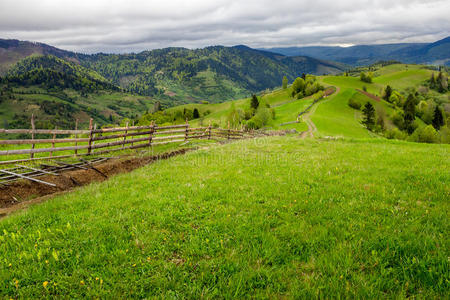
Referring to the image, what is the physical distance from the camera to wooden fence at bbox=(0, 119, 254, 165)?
12.2m

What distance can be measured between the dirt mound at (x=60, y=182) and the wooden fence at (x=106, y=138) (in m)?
1.84

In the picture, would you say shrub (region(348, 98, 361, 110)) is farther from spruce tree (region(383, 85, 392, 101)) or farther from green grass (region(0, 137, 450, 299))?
green grass (region(0, 137, 450, 299))

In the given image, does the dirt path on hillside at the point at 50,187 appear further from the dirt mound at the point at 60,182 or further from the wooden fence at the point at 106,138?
the wooden fence at the point at 106,138

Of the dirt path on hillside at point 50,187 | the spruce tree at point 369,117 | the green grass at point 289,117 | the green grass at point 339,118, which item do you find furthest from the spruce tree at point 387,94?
the dirt path on hillside at point 50,187

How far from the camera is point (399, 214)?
583 cm

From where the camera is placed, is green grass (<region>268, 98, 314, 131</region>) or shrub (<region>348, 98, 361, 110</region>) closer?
green grass (<region>268, 98, 314, 131</region>)

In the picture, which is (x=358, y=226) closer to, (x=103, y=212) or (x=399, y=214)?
(x=399, y=214)

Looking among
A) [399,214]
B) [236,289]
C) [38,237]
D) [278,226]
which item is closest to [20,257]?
[38,237]

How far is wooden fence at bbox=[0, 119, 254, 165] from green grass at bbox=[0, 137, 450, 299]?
20.4ft

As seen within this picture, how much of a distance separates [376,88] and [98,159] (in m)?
191

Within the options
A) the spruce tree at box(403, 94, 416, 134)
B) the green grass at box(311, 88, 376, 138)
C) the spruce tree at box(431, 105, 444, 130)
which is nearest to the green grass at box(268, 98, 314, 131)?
the green grass at box(311, 88, 376, 138)

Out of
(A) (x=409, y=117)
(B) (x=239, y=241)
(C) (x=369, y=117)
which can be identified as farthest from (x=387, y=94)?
(B) (x=239, y=241)

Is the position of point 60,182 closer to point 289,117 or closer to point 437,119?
point 289,117

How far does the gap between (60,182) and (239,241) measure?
9676 mm
